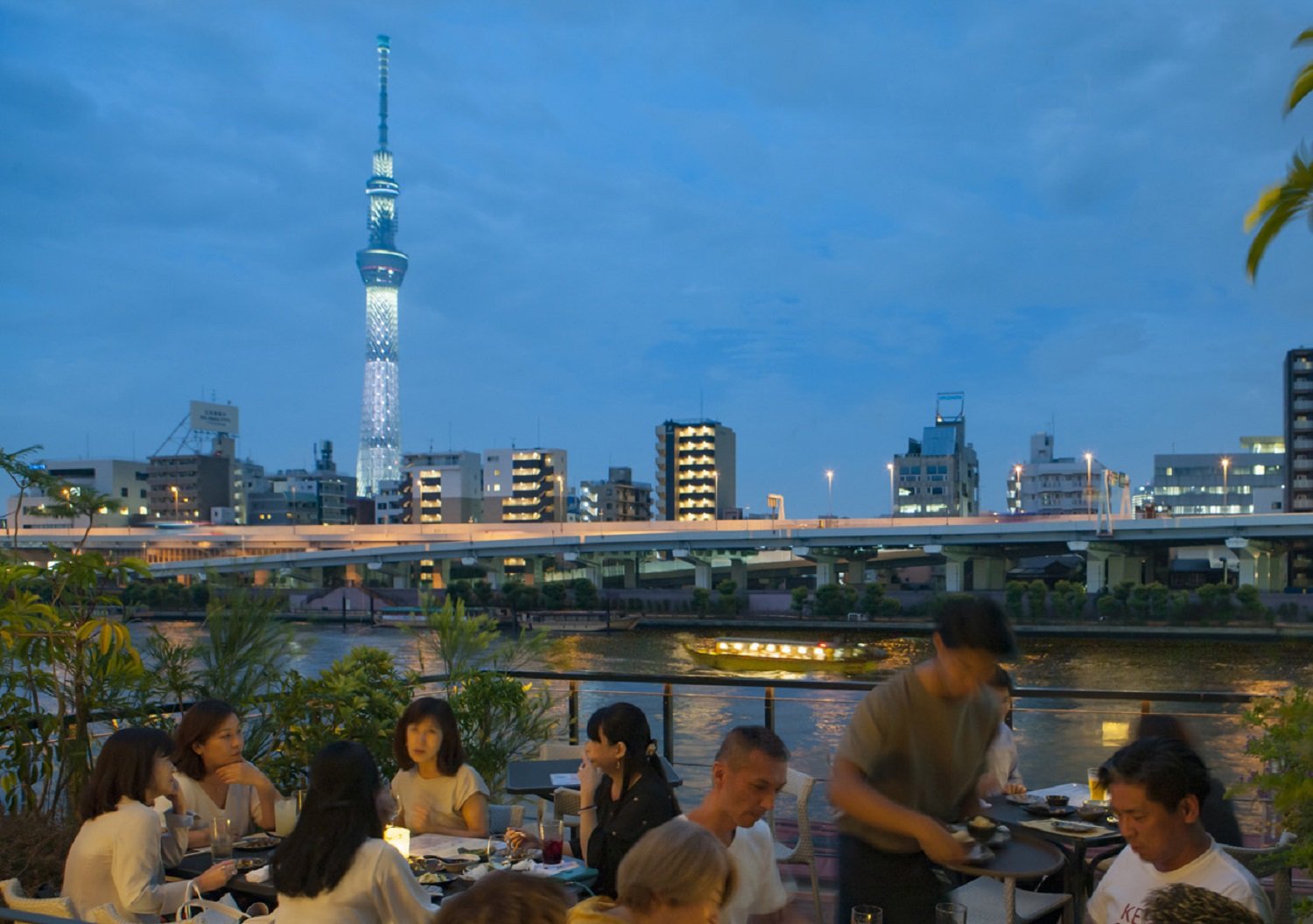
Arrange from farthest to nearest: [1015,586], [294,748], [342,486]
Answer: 1. [342,486]
2. [1015,586]
3. [294,748]

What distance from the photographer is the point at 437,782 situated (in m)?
4.57

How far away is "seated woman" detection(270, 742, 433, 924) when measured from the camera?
9.32 feet

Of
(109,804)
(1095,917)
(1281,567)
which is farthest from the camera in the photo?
(1281,567)

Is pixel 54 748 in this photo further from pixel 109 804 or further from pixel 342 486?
pixel 342 486

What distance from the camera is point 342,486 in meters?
135

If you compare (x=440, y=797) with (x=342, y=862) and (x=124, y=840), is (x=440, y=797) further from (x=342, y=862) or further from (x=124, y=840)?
(x=342, y=862)

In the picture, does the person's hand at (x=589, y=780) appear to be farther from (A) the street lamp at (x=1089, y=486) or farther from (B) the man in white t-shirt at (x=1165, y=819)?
(A) the street lamp at (x=1089, y=486)

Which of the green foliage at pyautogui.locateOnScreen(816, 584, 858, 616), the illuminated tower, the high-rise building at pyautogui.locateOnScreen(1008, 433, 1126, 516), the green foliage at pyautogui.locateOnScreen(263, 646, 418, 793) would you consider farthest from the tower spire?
the green foliage at pyautogui.locateOnScreen(263, 646, 418, 793)

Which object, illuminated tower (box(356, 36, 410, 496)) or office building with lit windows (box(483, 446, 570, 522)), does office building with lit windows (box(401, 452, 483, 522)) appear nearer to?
office building with lit windows (box(483, 446, 570, 522))

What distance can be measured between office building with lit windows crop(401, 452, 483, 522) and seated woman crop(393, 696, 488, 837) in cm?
8873

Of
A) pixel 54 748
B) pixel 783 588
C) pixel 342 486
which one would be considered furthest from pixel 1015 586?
pixel 342 486

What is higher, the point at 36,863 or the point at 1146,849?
the point at 1146,849

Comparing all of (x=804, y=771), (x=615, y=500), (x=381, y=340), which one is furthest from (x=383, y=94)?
(x=804, y=771)

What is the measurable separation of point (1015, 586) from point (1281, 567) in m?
17.6
